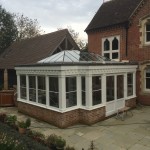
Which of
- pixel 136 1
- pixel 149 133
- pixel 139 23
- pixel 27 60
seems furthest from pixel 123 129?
pixel 27 60

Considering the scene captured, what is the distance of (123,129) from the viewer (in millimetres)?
10273

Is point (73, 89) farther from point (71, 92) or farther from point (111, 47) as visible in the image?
point (111, 47)

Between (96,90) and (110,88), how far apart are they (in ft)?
4.93

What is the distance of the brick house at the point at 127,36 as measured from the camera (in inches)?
598

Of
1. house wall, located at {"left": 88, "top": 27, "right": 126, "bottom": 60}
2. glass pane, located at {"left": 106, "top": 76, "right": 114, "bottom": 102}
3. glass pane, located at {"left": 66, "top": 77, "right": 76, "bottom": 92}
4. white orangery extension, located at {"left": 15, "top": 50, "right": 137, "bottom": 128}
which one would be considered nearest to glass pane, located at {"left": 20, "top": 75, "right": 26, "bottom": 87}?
white orangery extension, located at {"left": 15, "top": 50, "right": 137, "bottom": 128}

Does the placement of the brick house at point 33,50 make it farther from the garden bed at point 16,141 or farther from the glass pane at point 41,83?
the garden bed at point 16,141

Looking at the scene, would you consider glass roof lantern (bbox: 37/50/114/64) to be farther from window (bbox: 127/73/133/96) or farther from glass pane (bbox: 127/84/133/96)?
glass pane (bbox: 127/84/133/96)

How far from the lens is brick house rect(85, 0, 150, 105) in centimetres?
1520

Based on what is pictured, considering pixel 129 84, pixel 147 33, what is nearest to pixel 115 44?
pixel 147 33

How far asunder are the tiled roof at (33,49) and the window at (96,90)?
8.31m

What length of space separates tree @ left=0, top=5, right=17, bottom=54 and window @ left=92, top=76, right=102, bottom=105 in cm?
2689

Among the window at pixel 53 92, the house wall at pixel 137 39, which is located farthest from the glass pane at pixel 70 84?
the house wall at pixel 137 39

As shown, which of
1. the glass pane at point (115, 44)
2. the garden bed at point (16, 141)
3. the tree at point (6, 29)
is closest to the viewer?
the garden bed at point (16, 141)

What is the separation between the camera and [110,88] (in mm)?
12594
